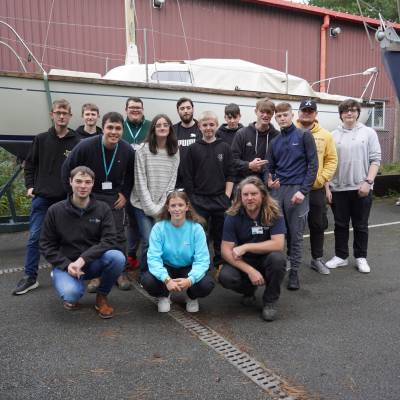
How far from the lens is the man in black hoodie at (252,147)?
496 cm

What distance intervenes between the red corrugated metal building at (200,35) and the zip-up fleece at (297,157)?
189 inches

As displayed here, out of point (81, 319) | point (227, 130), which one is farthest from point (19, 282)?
point (227, 130)

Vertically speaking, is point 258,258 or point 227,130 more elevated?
point 227,130

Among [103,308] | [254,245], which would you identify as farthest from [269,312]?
[103,308]

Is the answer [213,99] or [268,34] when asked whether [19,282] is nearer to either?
[213,99]

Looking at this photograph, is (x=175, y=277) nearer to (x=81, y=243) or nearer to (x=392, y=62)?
(x=81, y=243)

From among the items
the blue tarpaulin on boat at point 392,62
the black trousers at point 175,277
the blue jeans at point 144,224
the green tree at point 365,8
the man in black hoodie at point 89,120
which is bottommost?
the black trousers at point 175,277

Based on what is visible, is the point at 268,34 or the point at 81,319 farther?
the point at 268,34

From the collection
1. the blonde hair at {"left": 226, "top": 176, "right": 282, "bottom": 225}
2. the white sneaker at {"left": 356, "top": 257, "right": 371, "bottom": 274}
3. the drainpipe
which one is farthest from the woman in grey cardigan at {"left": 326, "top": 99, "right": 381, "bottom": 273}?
the drainpipe

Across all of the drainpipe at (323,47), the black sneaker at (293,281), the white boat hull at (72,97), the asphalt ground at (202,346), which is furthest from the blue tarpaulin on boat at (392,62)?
the drainpipe at (323,47)

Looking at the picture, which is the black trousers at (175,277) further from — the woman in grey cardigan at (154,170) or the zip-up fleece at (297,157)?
the zip-up fleece at (297,157)

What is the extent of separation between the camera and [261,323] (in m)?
3.72

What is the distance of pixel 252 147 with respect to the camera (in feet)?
16.5

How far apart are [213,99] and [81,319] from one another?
4.37 meters
